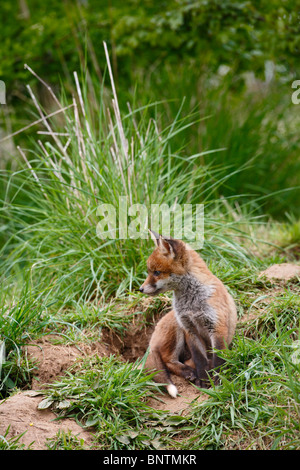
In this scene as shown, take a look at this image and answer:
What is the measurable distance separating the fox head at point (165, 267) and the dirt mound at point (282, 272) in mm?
1137

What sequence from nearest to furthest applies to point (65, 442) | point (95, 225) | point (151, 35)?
1. point (65, 442)
2. point (95, 225)
3. point (151, 35)

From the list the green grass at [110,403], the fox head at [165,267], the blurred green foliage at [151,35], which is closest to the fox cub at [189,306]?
the fox head at [165,267]

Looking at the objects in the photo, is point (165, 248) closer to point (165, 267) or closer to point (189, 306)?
point (165, 267)

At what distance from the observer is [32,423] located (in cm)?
310

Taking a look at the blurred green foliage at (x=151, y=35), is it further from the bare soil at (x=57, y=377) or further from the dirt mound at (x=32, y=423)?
the dirt mound at (x=32, y=423)

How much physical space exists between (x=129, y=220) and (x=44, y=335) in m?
1.41

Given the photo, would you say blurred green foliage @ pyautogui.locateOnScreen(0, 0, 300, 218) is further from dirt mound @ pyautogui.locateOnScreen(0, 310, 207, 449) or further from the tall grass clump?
dirt mound @ pyautogui.locateOnScreen(0, 310, 207, 449)

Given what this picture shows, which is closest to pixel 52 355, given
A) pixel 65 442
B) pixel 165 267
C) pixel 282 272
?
pixel 65 442

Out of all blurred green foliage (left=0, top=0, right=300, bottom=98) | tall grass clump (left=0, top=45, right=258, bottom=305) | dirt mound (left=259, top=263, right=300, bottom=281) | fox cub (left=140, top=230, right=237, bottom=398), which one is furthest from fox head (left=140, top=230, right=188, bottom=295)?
blurred green foliage (left=0, top=0, right=300, bottom=98)

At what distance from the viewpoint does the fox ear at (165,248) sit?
360cm

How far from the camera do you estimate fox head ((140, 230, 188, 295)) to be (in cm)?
362

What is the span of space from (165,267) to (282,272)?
1391mm

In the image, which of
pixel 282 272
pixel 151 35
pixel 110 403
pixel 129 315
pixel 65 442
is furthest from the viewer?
pixel 151 35

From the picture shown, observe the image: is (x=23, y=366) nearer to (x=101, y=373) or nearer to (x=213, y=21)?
(x=101, y=373)
